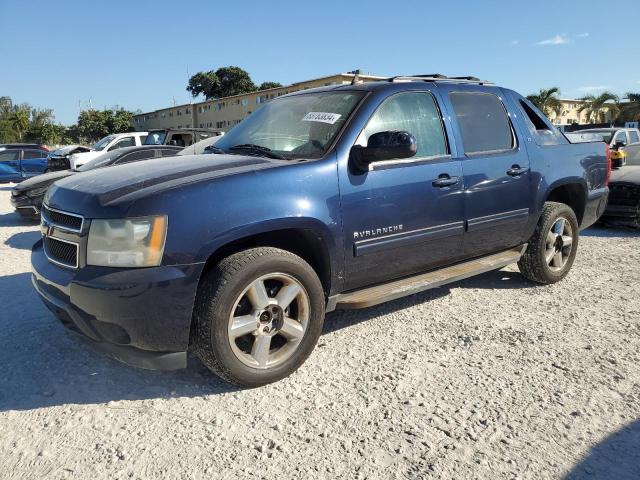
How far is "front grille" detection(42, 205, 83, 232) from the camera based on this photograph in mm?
2643

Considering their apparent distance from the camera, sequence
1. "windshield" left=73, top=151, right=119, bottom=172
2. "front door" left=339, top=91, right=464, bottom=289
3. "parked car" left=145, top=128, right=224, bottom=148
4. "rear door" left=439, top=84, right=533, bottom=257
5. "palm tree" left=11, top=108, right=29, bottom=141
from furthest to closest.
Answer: "palm tree" left=11, top=108, right=29, bottom=141, "parked car" left=145, top=128, right=224, bottom=148, "windshield" left=73, top=151, right=119, bottom=172, "rear door" left=439, top=84, right=533, bottom=257, "front door" left=339, top=91, right=464, bottom=289

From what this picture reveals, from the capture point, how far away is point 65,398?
108 inches

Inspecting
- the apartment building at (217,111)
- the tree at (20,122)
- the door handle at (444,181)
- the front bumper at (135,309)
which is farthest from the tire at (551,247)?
the tree at (20,122)

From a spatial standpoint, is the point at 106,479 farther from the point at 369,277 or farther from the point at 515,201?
the point at 515,201

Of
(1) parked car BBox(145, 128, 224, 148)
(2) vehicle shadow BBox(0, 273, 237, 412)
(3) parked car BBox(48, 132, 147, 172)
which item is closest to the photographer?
(2) vehicle shadow BBox(0, 273, 237, 412)

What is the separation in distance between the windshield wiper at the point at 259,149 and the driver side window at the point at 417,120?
657 millimetres

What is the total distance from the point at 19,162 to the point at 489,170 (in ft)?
55.7

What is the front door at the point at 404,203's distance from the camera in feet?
10.2

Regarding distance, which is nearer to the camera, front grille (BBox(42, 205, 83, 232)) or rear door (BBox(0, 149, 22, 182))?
front grille (BBox(42, 205, 83, 232))

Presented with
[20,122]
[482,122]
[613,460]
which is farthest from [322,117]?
[20,122]

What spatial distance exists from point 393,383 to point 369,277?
0.74m

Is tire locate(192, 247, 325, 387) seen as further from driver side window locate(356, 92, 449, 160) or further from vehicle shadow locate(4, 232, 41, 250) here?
vehicle shadow locate(4, 232, 41, 250)

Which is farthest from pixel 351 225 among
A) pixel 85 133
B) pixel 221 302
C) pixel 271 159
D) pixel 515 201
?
pixel 85 133

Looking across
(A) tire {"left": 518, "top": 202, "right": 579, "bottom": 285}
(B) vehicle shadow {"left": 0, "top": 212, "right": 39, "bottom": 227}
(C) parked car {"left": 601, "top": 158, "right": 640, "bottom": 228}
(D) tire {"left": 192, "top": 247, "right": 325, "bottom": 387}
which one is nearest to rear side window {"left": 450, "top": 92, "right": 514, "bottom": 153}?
(A) tire {"left": 518, "top": 202, "right": 579, "bottom": 285}
